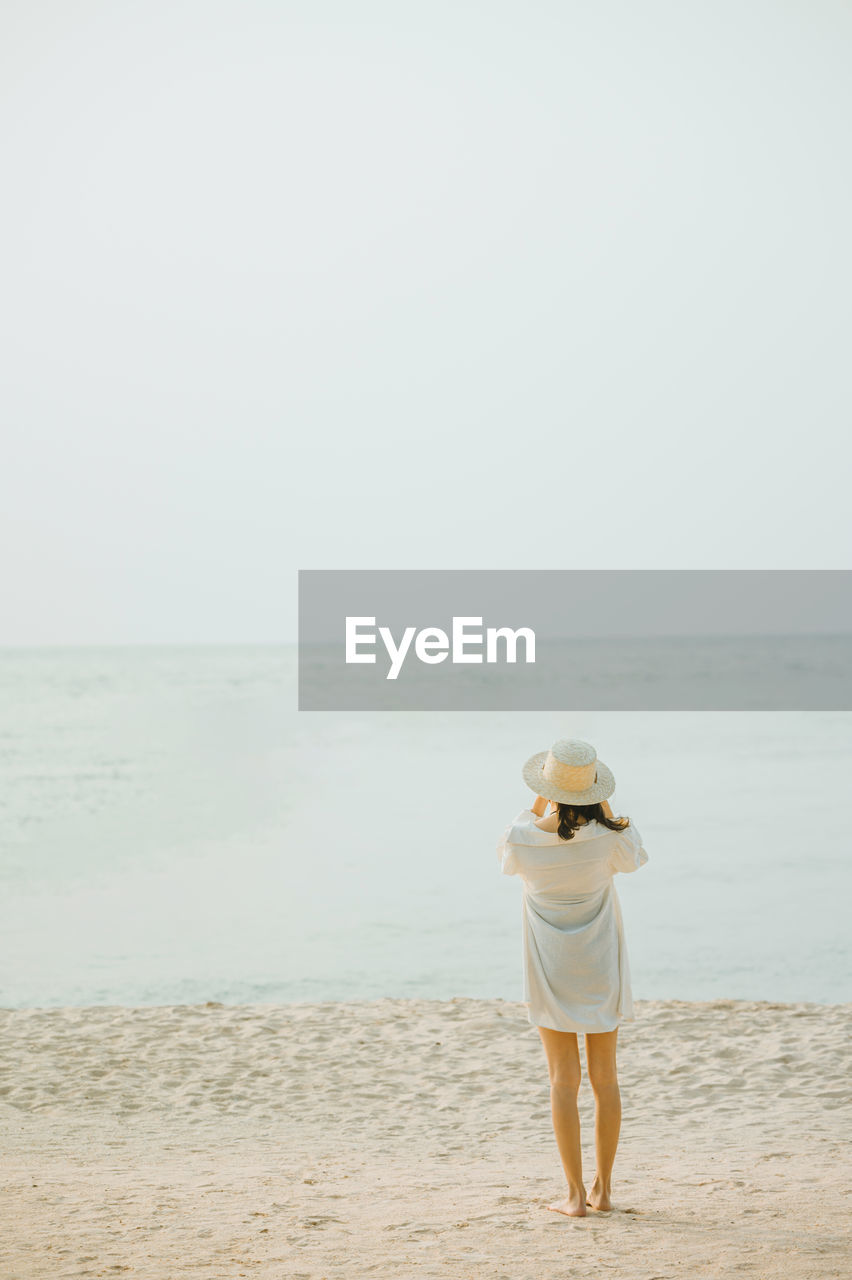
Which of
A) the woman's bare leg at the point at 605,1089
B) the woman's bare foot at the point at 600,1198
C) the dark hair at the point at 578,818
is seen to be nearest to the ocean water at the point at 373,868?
the woman's bare foot at the point at 600,1198

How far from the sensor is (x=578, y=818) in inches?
143

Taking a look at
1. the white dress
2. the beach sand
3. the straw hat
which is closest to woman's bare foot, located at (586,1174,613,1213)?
the beach sand

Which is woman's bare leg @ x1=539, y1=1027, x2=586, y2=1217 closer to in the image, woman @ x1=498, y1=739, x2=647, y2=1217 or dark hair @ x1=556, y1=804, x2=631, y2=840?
woman @ x1=498, y1=739, x2=647, y2=1217

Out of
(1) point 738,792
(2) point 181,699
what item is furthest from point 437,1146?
(2) point 181,699

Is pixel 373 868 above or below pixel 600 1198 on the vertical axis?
below

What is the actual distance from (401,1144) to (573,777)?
2500mm

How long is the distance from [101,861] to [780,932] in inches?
302

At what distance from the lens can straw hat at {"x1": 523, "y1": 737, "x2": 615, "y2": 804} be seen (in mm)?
3578

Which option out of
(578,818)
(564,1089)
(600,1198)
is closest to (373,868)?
(600,1198)

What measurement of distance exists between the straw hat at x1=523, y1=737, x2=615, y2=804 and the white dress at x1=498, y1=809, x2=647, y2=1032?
0.11 meters

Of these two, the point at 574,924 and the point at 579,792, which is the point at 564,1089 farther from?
the point at 579,792

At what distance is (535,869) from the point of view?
12.0 ft

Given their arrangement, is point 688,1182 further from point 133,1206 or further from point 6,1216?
point 6,1216

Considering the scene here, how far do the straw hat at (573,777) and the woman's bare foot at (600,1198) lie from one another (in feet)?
4.32
